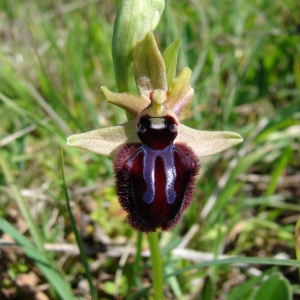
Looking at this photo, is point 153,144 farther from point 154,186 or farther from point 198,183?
point 198,183

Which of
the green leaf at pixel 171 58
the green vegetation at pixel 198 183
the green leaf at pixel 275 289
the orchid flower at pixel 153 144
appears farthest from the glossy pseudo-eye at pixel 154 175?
the green leaf at pixel 275 289

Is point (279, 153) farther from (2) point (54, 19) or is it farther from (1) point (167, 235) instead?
(2) point (54, 19)

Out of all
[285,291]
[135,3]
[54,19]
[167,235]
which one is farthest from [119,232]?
[54,19]

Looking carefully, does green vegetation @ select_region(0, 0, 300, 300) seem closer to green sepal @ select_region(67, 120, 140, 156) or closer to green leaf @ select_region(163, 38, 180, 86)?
green sepal @ select_region(67, 120, 140, 156)

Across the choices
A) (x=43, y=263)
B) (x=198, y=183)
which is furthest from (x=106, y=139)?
(x=198, y=183)

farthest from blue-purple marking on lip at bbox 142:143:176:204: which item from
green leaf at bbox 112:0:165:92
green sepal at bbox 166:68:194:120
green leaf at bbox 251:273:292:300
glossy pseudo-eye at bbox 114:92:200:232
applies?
green leaf at bbox 251:273:292:300

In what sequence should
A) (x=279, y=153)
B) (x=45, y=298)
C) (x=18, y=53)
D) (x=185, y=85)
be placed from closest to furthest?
(x=185, y=85)
(x=45, y=298)
(x=279, y=153)
(x=18, y=53)

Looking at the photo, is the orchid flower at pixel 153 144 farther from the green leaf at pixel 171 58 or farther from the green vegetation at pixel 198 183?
the green vegetation at pixel 198 183
